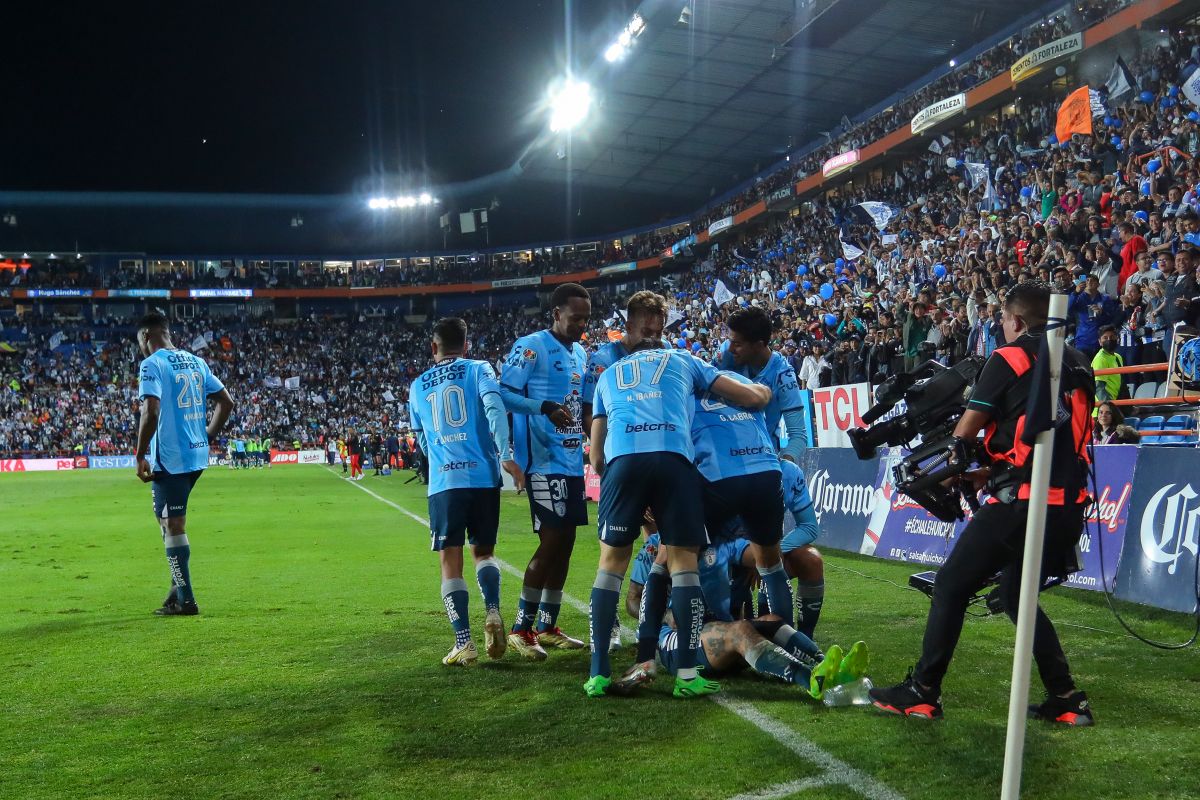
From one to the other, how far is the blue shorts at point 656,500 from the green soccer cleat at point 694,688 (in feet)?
2.44

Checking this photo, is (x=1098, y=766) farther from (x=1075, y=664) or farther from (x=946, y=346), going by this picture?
(x=946, y=346)

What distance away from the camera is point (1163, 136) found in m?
17.7

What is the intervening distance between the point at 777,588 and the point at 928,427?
1591 mm

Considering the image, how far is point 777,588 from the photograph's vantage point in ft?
20.1

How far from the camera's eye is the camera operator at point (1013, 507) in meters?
4.75

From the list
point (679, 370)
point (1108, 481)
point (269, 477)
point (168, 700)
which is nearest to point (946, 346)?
point (1108, 481)

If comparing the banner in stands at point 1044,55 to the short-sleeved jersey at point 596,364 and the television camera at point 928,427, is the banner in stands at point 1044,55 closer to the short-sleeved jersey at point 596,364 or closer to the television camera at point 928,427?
the short-sleeved jersey at point 596,364

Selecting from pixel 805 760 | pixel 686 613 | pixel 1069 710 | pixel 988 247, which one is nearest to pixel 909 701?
pixel 1069 710

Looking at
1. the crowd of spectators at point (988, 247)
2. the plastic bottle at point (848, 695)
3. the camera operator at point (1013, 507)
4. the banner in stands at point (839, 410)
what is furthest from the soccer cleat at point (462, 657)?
the banner in stands at point (839, 410)

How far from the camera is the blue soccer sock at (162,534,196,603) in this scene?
8.54 metres

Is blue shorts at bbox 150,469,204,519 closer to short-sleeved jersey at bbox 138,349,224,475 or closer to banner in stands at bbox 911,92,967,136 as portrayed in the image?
short-sleeved jersey at bbox 138,349,224,475

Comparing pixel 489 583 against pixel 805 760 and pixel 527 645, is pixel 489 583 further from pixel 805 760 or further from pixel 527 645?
pixel 805 760

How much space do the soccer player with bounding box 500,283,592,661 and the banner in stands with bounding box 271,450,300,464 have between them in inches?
2011

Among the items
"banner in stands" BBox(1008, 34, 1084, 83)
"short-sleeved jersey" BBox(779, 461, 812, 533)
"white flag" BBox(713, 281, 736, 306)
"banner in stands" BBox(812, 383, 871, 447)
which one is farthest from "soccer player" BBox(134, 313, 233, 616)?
"white flag" BBox(713, 281, 736, 306)
